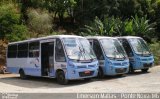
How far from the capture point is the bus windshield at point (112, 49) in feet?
67.9

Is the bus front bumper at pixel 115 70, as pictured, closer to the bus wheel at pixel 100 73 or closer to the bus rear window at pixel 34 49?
the bus wheel at pixel 100 73

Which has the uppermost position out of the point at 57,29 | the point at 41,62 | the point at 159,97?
the point at 57,29

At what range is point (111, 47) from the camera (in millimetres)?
21109

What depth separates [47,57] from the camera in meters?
20.7

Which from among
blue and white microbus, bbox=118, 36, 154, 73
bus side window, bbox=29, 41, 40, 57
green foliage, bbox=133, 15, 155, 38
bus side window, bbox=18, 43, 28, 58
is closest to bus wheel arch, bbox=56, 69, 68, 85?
bus side window, bbox=29, 41, 40, 57

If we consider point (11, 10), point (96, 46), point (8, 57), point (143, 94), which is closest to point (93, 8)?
point (11, 10)

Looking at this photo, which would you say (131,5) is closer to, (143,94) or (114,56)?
(114,56)

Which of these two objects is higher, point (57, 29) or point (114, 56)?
point (57, 29)

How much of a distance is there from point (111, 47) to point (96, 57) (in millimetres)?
1162

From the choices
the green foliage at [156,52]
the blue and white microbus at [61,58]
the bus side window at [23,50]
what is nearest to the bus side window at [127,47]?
the blue and white microbus at [61,58]

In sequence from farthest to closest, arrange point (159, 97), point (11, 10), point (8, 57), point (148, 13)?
1. point (148, 13)
2. point (11, 10)
3. point (8, 57)
4. point (159, 97)

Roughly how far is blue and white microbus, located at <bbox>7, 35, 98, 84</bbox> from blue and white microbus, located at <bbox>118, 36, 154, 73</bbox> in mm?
3992

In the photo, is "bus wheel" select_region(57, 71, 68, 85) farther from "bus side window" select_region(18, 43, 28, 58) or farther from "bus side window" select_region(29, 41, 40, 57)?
"bus side window" select_region(18, 43, 28, 58)

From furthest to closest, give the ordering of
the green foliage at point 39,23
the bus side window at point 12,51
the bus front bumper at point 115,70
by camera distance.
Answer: the green foliage at point 39,23 → the bus side window at point 12,51 → the bus front bumper at point 115,70
